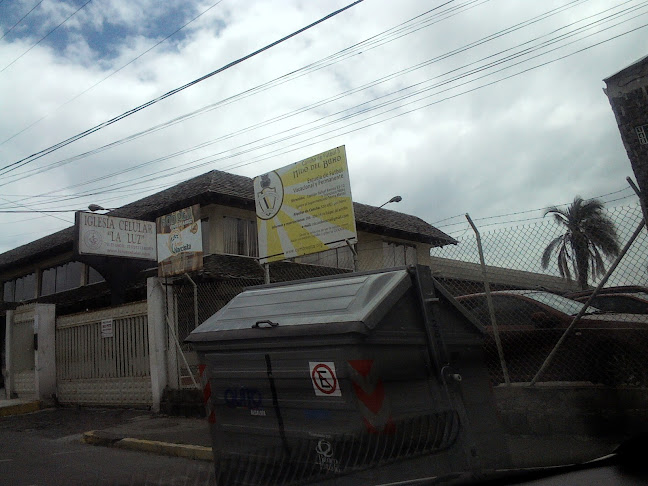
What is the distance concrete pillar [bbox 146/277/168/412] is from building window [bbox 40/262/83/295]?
11763 millimetres

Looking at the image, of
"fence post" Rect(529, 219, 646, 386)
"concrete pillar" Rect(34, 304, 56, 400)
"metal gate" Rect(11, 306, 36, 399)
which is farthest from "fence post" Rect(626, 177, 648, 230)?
"metal gate" Rect(11, 306, 36, 399)

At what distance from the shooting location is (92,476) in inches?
238

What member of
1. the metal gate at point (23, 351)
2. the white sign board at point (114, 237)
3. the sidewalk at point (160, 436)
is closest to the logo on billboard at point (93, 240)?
the white sign board at point (114, 237)

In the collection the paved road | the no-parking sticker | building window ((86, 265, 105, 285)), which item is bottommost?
the paved road

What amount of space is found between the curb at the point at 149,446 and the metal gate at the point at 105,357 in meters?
2.12

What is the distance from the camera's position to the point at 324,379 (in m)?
3.35

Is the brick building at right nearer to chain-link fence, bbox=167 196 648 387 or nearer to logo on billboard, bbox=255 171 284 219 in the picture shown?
chain-link fence, bbox=167 196 648 387

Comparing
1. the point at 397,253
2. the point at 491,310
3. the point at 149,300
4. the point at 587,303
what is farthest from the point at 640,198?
the point at 397,253

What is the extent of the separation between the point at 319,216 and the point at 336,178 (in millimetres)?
708

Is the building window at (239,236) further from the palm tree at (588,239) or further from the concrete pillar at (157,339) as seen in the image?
the palm tree at (588,239)

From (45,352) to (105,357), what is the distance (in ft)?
8.10

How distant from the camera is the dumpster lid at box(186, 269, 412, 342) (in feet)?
11.1

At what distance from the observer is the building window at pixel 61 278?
70.6 ft

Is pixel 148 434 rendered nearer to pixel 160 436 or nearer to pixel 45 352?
pixel 160 436
